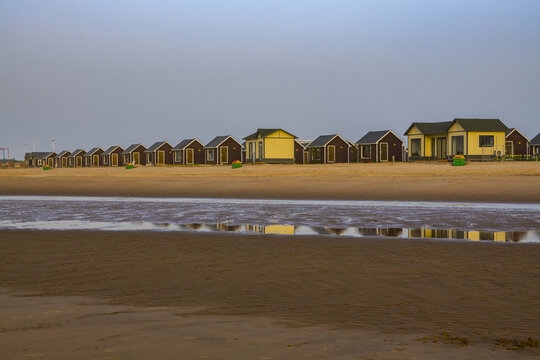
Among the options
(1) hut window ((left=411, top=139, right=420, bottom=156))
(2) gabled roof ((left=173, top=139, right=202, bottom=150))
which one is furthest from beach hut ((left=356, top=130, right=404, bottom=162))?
(2) gabled roof ((left=173, top=139, right=202, bottom=150))

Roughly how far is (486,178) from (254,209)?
16.9m

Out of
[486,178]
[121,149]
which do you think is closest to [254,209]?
[486,178]

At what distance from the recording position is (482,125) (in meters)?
49.7

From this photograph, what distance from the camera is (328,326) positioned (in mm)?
4707

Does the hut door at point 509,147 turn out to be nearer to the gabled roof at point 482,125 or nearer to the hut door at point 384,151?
the gabled roof at point 482,125

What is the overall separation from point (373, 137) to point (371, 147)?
4.36 ft

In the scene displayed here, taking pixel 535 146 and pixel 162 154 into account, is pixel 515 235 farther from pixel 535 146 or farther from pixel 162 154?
pixel 162 154

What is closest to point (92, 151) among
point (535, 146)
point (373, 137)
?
point (373, 137)

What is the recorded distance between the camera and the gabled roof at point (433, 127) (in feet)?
171

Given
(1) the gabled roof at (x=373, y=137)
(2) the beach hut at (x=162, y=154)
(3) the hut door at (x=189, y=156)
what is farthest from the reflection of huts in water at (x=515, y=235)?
(2) the beach hut at (x=162, y=154)

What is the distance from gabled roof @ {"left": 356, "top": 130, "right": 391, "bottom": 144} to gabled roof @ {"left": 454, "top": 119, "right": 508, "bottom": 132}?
14.3 m

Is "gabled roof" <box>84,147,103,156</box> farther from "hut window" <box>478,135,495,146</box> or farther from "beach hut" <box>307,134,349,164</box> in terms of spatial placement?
"hut window" <box>478,135,495,146</box>

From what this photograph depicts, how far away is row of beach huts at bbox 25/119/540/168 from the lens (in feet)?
162

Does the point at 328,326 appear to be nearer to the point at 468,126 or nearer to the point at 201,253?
the point at 201,253
